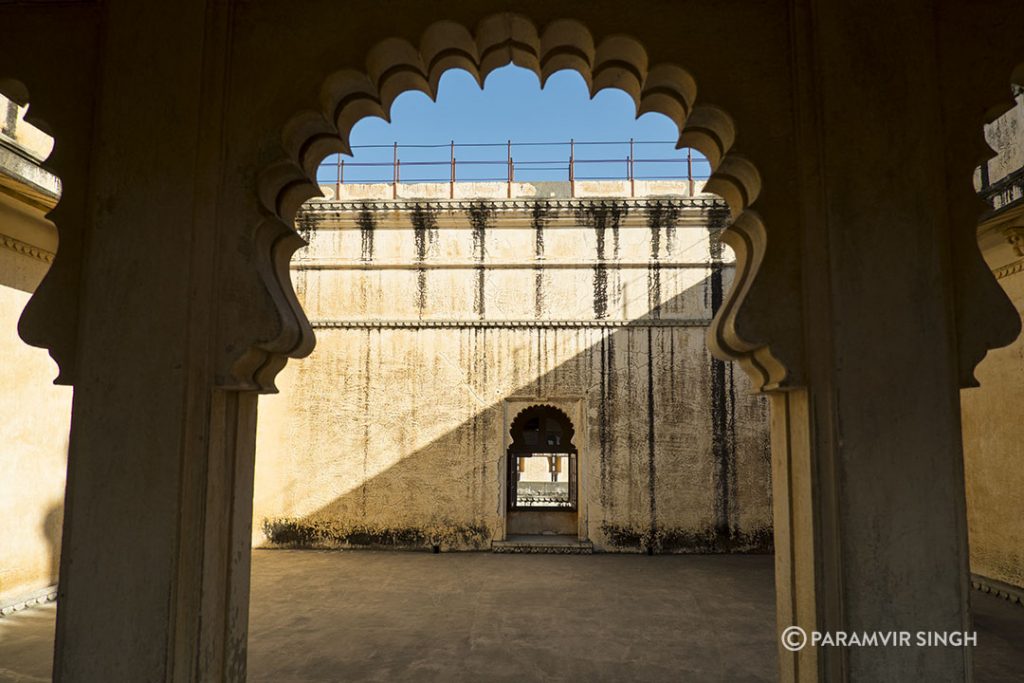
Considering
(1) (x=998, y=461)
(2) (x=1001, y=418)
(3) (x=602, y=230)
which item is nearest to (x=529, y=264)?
(3) (x=602, y=230)

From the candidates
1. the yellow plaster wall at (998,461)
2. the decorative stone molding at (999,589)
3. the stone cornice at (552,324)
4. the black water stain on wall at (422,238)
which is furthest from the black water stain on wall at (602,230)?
the decorative stone molding at (999,589)

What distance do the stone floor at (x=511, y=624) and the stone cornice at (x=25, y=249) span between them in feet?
12.1

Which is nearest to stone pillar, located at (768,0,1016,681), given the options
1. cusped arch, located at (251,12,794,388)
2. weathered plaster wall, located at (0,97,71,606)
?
cusped arch, located at (251,12,794,388)

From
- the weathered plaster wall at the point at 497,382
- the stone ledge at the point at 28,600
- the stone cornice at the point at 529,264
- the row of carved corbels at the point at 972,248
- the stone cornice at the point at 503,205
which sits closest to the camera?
the row of carved corbels at the point at 972,248

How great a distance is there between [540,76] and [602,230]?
25.6ft

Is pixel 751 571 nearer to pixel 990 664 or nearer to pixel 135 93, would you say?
pixel 990 664

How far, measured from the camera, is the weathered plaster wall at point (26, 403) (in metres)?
6.44

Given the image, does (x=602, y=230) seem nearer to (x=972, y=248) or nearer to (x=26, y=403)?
(x=26, y=403)

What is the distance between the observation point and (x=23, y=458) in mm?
6938

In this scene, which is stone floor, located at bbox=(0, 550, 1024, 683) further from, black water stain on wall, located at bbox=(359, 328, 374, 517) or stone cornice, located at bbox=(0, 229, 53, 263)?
stone cornice, located at bbox=(0, 229, 53, 263)

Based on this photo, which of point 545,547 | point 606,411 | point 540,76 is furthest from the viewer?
point 606,411

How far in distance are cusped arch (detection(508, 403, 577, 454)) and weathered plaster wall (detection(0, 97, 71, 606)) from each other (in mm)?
6310

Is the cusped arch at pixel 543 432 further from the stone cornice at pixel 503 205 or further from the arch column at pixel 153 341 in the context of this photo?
the arch column at pixel 153 341

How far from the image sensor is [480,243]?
1091 centimetres
